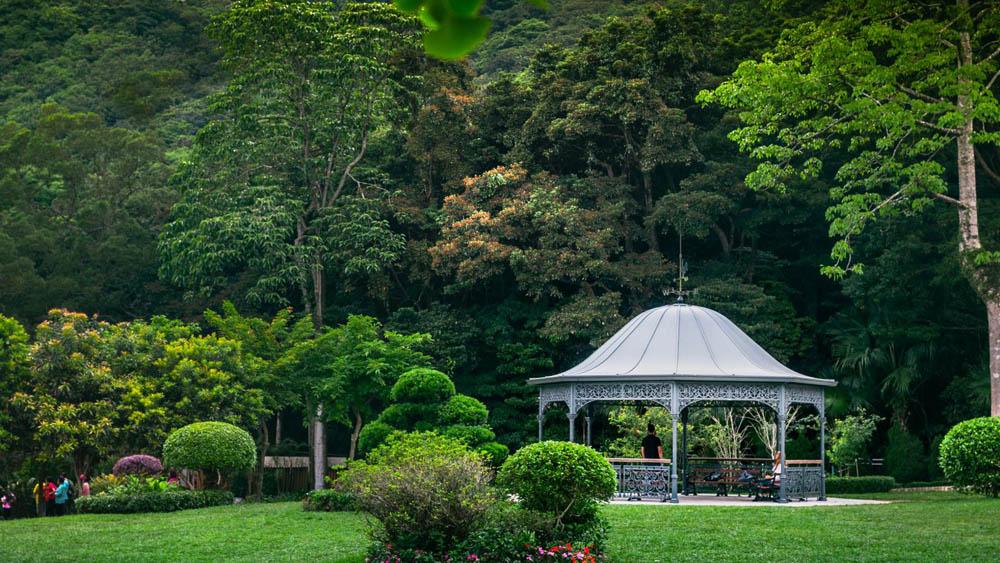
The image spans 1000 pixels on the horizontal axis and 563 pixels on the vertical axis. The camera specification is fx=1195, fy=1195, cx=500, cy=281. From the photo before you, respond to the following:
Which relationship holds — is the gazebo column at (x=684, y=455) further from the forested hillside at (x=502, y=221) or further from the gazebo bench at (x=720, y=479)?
the forested hillside at (x=502, y=221)

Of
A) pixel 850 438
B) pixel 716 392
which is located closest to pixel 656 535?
pixel 716 392

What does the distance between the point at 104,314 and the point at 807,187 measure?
69.8 feet

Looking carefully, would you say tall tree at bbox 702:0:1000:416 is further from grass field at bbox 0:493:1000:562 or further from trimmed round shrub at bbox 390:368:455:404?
trimmed round shrub at bbox 390:368:455:404

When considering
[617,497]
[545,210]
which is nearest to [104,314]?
[545,210]

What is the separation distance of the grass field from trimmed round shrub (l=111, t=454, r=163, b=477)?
4.20m

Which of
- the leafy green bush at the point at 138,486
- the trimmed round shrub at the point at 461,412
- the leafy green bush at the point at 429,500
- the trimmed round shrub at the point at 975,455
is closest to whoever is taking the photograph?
the leafy green bush at the point at 429,500

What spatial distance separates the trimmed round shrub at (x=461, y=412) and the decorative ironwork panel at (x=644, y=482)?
2.65 meters

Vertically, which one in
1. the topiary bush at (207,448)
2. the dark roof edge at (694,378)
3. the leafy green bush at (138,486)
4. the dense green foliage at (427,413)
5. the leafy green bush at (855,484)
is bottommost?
the leafy green bush at (855,484)

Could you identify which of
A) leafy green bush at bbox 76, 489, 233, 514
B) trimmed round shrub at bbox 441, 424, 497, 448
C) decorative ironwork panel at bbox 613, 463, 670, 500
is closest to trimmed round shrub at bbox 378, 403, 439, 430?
trimmed round shrub at bbox 441, 424, 497, 448

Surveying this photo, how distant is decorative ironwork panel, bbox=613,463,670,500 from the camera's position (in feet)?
69.2

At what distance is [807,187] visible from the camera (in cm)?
3219

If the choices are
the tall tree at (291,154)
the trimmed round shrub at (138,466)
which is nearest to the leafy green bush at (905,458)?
the tall tree at (291,154)

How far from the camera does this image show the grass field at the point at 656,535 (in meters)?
13.3

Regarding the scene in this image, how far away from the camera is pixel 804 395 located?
22.1m
